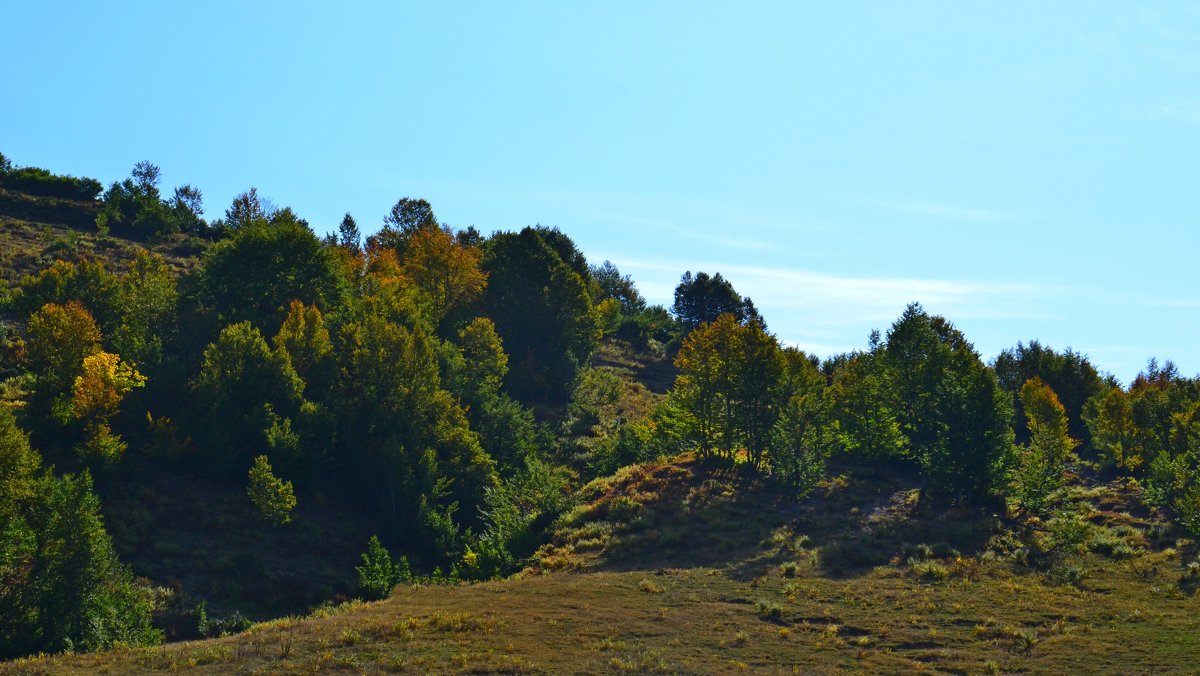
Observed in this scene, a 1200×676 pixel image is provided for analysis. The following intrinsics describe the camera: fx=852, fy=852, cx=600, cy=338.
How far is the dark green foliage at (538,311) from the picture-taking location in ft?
306

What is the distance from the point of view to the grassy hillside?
100 ft

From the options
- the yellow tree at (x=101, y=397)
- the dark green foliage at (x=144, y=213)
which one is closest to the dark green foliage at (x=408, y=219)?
the dark green foliage at (x=144, y=213)

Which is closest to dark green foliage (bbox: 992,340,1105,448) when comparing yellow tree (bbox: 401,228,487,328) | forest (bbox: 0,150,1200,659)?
forest (bbox: 0,150,1200,659)

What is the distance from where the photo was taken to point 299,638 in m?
31.9

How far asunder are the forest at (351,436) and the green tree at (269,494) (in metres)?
0.14

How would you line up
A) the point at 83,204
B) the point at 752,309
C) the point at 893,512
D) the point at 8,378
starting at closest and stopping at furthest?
the point at 893,512
the point at 8,378
the point at 83,204
the point at 752,309

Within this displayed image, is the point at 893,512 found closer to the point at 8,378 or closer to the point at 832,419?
the point at 832,419

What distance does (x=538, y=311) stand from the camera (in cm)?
9569

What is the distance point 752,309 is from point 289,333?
8906 cm

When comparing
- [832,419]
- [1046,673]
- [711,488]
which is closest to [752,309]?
[832,419]

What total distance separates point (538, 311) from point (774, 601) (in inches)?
2380

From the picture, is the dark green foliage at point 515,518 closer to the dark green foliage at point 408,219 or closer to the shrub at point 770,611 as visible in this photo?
the shrub at point 770,611

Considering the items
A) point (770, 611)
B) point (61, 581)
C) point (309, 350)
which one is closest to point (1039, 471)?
point (770, 611)

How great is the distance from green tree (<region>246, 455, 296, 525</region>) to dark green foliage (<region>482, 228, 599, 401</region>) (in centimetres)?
3874
